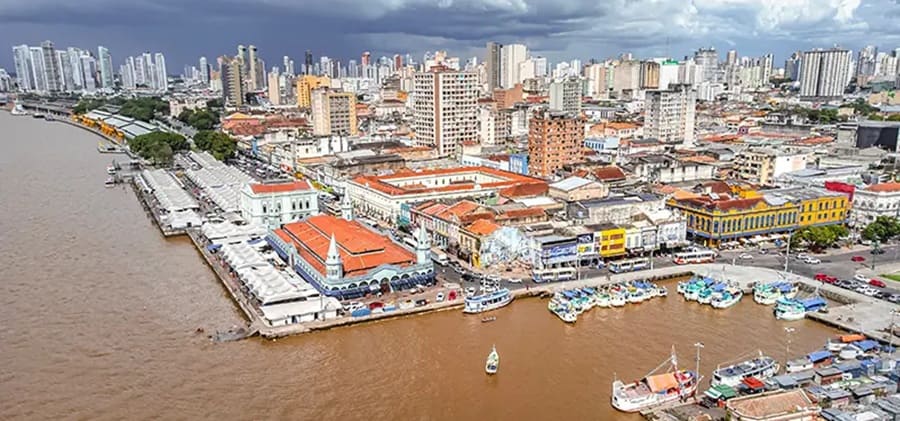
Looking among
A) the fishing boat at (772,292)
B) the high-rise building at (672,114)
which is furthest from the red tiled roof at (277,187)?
the high-rise building at (672,114)

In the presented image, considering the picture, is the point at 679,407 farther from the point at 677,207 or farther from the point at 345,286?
the point at 677,207

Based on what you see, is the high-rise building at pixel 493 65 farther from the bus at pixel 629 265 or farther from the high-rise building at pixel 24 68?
the high-rise building at pixel 24 68

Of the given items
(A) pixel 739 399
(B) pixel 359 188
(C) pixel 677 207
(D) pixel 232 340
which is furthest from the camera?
(B) pixel 359 188

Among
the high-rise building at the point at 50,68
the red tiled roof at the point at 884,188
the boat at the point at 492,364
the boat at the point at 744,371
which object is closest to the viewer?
the boat at the point at 744,371

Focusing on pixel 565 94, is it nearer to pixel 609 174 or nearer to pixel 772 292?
pixel 609 174

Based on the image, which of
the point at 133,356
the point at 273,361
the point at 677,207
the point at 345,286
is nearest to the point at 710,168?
the point at 677,207

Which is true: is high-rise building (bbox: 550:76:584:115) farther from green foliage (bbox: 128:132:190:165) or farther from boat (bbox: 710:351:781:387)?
boat (bbox: 710:351:781:387)
